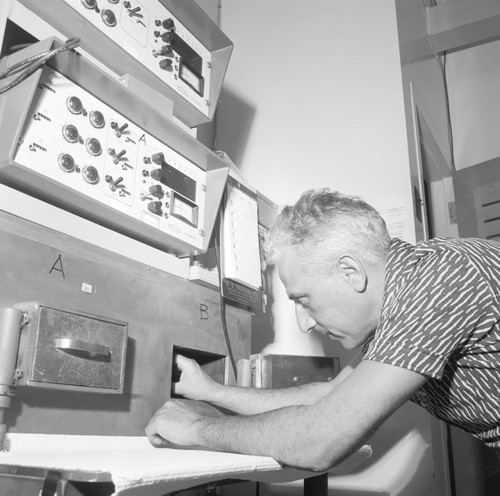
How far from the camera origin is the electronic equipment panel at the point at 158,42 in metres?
1.17

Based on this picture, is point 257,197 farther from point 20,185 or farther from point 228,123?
point 20,185

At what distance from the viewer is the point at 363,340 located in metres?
1.26

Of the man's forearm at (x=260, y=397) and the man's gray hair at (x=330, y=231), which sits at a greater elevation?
the man's gray hair at (x=330, y=231)

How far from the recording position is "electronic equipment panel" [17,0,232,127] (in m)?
1.17

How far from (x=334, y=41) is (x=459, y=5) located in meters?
0.82

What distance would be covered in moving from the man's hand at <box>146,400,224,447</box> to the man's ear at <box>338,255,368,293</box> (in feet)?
1.39

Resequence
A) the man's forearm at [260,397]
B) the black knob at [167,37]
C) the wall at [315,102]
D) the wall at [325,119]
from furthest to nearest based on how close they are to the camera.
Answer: the wall at [315,102] < the wall at [325,119] < the black knob at [167,37] < the man's forearm at [260,397]

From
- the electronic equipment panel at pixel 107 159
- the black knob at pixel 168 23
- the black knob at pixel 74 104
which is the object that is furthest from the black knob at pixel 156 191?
the black knob at pixel 168 23

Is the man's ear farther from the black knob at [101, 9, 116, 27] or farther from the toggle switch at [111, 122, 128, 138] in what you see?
the black knob at [101, 9, 116, 27]

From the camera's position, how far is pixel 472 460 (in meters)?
2.20

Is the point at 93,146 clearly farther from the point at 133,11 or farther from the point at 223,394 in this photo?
the point at 223,394

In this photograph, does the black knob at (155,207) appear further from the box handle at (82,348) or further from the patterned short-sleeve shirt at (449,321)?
the patterned short-sleeve shirt at (449,321)

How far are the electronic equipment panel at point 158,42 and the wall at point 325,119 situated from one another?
0.58 metres

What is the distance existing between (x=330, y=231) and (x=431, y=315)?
1.17ft
